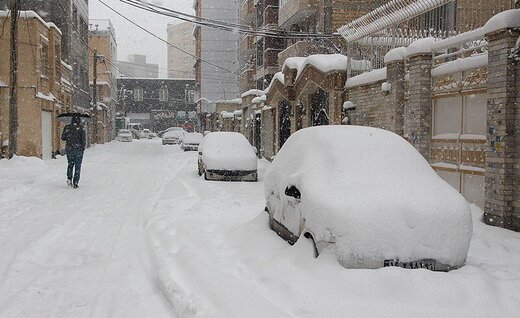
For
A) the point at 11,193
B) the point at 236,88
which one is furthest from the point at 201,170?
the point at 236,88

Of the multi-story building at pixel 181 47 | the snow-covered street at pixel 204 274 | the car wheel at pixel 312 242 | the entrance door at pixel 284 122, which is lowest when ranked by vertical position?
the snow-covered street at pixel 204 274

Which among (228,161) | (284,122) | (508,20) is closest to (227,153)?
(228,161)

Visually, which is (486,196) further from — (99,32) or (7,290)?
(99,32)

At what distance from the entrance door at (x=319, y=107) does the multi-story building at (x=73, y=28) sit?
56.2 feet

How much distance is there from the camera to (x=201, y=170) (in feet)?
55.7

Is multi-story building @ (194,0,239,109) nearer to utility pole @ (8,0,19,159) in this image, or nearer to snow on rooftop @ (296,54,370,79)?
utility pole @ (8,0,19,159)

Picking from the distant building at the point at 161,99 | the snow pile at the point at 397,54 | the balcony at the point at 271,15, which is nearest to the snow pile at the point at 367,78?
the snow pile at the point at 397,54

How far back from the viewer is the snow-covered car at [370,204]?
516 centimetres

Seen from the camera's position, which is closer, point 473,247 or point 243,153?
point 473,247

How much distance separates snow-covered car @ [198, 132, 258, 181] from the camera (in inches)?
612

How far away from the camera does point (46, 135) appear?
80.9 ft

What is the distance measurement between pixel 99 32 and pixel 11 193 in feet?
188

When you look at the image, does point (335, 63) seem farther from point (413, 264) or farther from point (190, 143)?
point (190, 143)

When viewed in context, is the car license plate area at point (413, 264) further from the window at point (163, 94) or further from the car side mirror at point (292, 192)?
the window at point (163, 94)
